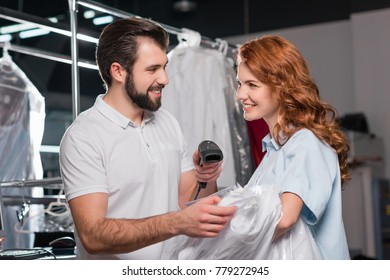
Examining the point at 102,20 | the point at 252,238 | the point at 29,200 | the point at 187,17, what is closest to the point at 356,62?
the point at 187,17

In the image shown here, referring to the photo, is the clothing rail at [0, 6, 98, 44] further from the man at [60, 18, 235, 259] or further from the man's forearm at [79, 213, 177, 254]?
the man's forearm at [79, 213, 177, 254]

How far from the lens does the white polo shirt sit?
127cm

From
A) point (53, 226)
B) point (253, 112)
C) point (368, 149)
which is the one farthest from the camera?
point (368, 149)

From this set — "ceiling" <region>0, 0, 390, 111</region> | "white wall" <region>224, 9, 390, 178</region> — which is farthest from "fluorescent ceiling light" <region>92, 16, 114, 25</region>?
"white wall" <region>224, 9, 390, 178</region>

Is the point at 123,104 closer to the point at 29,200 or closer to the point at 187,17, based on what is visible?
the point at 29,200

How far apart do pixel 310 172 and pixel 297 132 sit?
98 millimetres

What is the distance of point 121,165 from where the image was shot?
4.34ft

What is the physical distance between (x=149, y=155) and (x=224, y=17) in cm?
353

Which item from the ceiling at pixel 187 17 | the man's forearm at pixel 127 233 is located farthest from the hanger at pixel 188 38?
the ceiling at pixel 187 17

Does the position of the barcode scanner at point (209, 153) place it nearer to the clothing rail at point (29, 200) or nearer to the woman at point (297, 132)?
the woman at point (297, 132)

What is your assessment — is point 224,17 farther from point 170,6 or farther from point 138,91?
point 138,91

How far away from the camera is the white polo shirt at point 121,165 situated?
4.16 feet

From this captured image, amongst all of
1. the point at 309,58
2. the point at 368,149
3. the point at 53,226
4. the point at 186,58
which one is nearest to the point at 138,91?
the point at 186,58

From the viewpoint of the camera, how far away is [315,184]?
1.23 m
